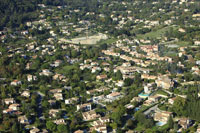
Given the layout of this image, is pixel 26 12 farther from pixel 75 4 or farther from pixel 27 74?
pixel 27 74

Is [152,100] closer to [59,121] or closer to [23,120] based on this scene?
[59,121]

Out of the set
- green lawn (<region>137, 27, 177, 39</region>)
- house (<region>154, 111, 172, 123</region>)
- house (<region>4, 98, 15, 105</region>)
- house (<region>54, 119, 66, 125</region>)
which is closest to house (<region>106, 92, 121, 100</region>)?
house (<region>154, 111, 172, 123</region>)

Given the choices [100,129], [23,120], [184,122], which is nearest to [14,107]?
[23,120]

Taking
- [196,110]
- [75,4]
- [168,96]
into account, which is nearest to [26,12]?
[75,4]

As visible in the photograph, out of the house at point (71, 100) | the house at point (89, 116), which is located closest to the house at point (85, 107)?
the house at point (89, 116)

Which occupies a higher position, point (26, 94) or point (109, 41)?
point (109, 41)

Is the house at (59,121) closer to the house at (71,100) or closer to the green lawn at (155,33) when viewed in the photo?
the house at (71,100)

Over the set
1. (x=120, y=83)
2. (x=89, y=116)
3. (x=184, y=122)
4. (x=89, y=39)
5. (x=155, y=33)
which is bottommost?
(x=89, y=116)

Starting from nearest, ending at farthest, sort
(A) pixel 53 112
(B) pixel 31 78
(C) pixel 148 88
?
(A) pixel 53 112
(C) pixel 148 88
(B) pixel 31 78
